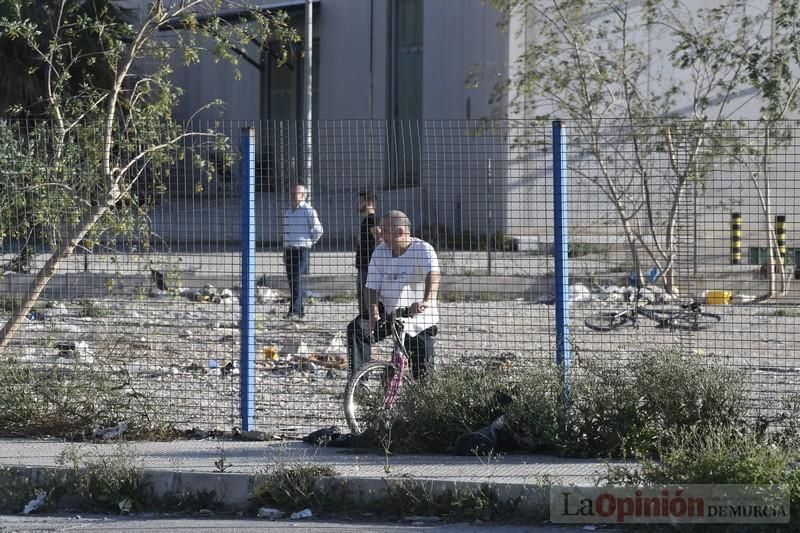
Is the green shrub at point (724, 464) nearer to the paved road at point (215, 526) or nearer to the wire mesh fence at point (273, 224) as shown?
the paved road at point (215, 526)

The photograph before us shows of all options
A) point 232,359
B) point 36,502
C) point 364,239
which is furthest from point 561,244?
point 36,502

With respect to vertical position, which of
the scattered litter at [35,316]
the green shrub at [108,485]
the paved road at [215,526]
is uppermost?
the scattered litter at [35,316]

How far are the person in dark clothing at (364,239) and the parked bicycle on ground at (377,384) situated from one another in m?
0.60

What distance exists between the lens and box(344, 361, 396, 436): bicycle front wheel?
7.72 m

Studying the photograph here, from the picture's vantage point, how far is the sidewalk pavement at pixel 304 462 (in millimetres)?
6598

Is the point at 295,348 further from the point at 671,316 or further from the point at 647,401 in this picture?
the point at 647,401

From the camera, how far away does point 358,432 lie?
7875 mm

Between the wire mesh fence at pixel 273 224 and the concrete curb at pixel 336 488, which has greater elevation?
the wire mesh fence at pixel 273 224

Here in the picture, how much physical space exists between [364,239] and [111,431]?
137 inches

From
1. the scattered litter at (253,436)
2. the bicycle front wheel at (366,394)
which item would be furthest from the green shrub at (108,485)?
the bicycle front wheel at (366,394)

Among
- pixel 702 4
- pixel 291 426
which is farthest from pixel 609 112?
pixel 291 426

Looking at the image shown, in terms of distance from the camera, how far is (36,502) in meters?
6.82

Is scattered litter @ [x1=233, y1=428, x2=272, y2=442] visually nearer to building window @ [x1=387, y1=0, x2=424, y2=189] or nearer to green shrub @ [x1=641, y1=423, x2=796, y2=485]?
green shrub @ [x1=641, y1=423, x2=796, y2=485]

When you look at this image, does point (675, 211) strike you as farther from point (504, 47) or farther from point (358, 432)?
Result: point (504, 47)
